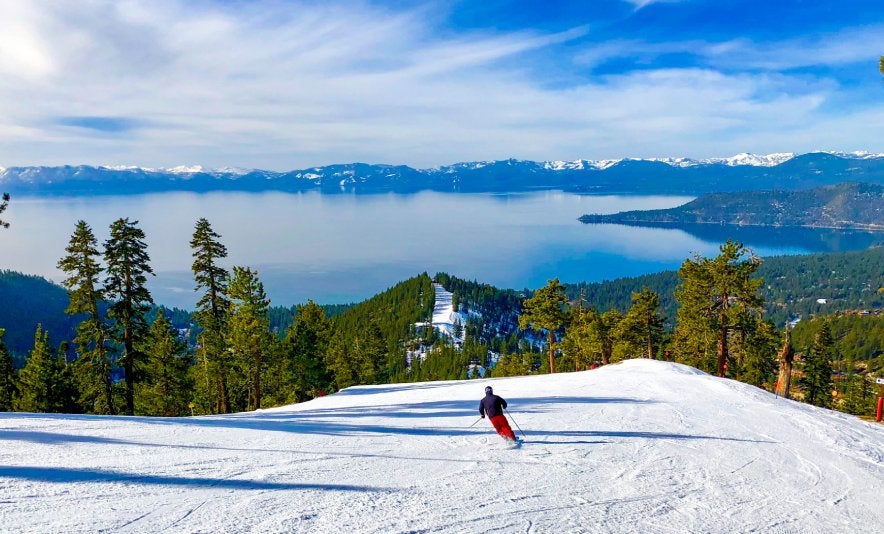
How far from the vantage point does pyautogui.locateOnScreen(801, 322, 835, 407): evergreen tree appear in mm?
55750

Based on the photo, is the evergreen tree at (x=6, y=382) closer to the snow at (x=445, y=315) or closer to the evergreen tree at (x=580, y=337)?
the evergreen tree at (x=580, y=337)

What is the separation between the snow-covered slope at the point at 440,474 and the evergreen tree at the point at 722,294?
1871 cm

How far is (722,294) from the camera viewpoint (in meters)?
35.3

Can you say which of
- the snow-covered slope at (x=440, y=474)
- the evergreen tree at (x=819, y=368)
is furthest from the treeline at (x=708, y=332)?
the snow-covered slope at (x=440, y=474)

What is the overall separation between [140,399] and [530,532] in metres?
48.3

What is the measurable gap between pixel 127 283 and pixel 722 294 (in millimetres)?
38371

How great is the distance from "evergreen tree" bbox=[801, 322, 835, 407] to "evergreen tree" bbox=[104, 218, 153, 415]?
64107 millimetres

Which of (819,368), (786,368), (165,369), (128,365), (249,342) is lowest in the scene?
(819,368)

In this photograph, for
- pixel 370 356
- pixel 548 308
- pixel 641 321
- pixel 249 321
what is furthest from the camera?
pixel 370 356

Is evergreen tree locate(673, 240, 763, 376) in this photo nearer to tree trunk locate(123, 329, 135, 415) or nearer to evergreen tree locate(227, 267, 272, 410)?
evergreen tree locate(227, 267, 272, 410)

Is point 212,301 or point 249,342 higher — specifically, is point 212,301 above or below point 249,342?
above

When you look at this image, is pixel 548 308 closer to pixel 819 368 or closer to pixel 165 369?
pixel 165 369

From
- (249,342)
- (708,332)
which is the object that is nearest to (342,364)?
(249,342)

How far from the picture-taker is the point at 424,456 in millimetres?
11281
